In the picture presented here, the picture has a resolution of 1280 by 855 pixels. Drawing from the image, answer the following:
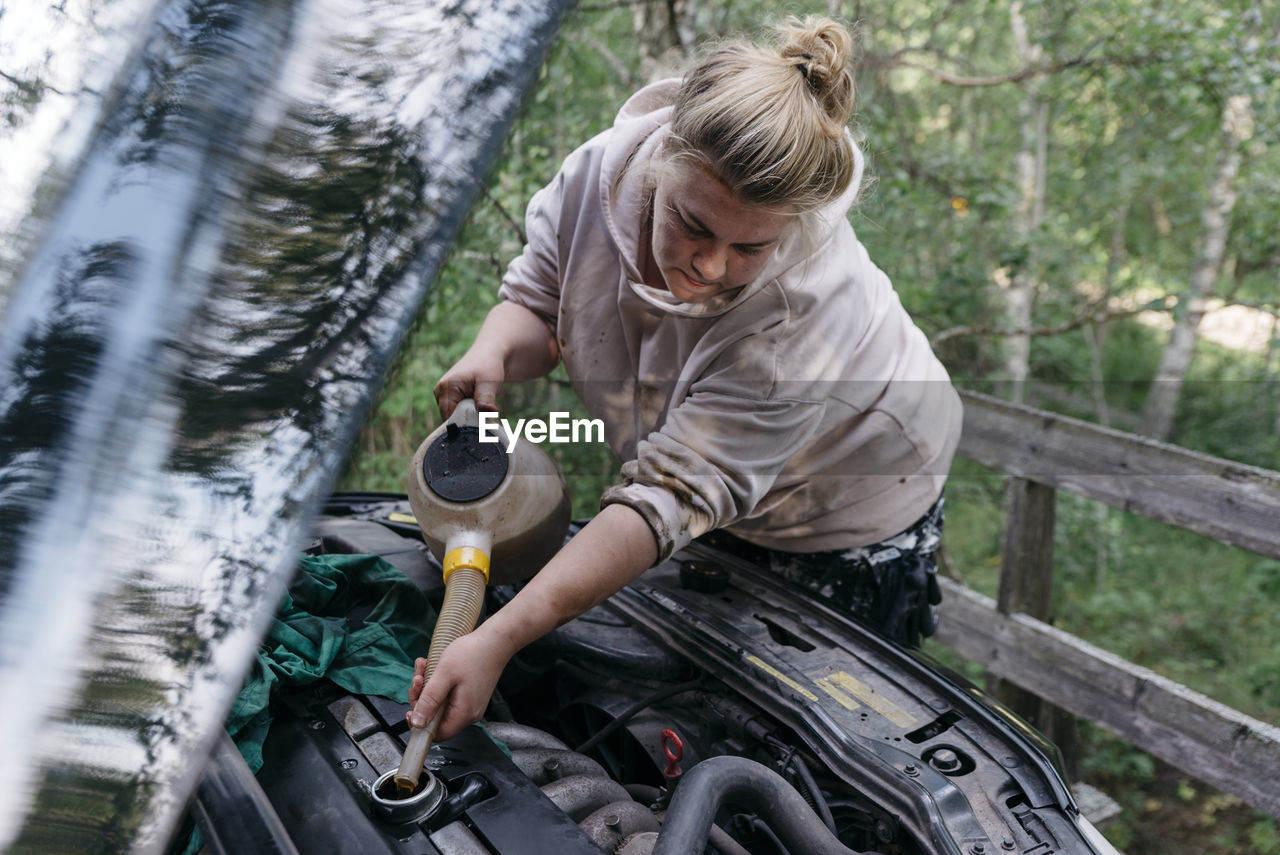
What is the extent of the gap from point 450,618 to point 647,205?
0.85 metres

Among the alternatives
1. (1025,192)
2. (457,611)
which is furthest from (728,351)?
(1025,192)

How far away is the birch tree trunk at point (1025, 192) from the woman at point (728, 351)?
15.2ft

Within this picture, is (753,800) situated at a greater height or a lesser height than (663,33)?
lesser

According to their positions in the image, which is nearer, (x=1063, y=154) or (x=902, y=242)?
(x=902, y=242)

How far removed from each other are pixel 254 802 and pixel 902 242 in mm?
6182

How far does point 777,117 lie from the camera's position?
1433mm

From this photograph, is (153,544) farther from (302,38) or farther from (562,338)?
(562,338)

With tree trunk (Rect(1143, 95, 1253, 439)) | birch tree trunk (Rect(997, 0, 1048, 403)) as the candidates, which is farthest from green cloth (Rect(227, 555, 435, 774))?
tree trunk (Rect(1143, 95, 1253, 439))

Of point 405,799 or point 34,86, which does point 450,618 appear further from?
point 34,86

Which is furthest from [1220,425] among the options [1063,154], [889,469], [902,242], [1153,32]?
[889,469]

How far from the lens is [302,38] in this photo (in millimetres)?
1081

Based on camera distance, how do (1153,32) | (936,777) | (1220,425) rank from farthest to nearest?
(1220,425) < (1153,32) < (936,777)

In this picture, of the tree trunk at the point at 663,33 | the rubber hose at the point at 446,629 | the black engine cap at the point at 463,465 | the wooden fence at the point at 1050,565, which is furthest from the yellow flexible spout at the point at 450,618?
the tree trunk at the point at 663,33

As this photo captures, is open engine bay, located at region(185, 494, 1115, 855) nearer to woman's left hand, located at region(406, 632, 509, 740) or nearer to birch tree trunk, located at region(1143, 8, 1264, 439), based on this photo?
woman's left hand, located at region(406, 632, 509, 740)
